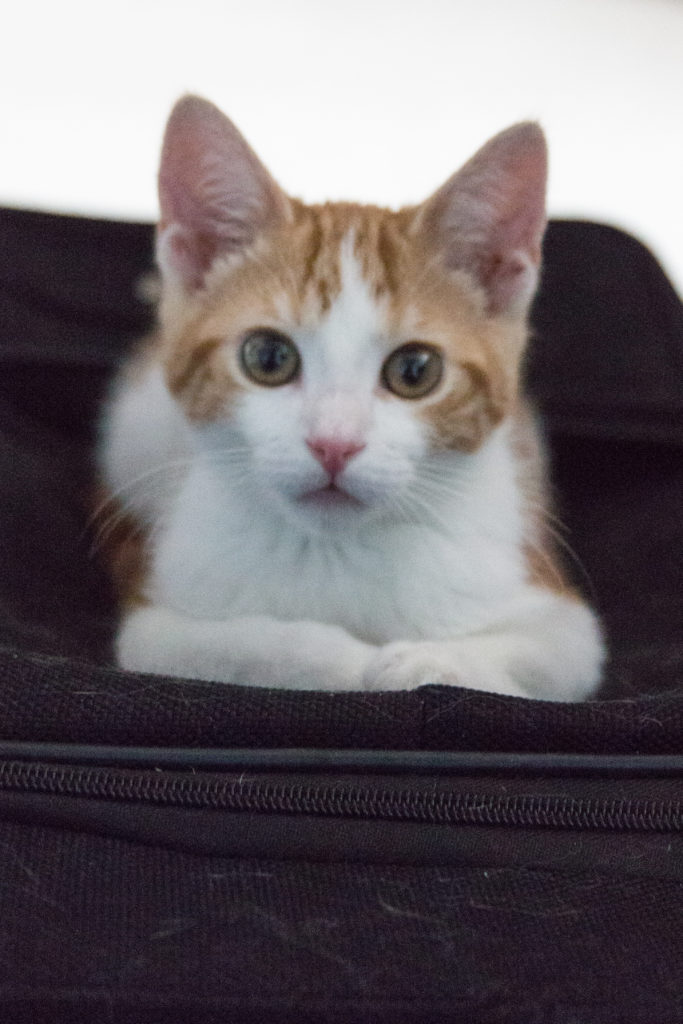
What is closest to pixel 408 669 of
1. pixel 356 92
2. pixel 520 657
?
pixel 520 657

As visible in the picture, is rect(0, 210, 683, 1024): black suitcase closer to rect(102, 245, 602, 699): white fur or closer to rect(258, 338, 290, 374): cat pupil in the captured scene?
rect(102, 245, 602, 699): white fur

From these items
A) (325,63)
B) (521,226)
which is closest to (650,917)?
(521,226)

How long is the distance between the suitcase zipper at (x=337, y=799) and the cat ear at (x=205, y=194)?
1.66 feet

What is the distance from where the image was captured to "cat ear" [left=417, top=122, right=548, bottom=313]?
754 millimetres

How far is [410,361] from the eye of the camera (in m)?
0.74

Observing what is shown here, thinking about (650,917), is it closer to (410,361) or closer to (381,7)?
(410,361)

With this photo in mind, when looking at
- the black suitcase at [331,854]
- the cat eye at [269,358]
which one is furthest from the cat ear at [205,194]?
the black suitcase at [331,854]

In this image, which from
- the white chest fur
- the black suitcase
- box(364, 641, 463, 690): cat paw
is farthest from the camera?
the white chest fur

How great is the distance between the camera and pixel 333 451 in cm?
68

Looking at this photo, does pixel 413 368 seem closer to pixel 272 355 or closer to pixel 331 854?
pixel 272 355

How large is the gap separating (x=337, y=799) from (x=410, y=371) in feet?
1.28

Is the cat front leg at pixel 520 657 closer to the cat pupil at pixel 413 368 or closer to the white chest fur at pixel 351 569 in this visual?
the white chest fur at pixel 351 569

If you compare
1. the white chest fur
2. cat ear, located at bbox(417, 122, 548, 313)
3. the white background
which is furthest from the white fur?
the white background

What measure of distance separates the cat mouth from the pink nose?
24 mm
